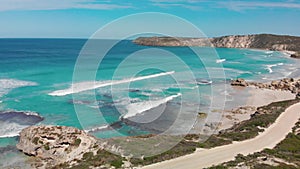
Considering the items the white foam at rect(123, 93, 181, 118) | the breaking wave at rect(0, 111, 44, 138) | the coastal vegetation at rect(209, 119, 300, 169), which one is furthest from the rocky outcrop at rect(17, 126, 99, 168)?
the white foam at rect(123, 93, 181, 118)

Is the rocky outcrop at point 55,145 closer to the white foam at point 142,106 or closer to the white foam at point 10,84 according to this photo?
the white foam at point 142,106

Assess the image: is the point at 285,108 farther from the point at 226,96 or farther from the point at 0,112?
the point at 0,112

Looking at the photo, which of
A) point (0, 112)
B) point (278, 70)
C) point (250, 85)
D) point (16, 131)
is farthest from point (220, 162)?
point (278, 70)

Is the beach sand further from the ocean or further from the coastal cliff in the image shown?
the coastal cliff

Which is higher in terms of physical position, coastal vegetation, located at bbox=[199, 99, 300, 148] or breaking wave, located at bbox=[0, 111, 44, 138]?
coastal vegetation, located at bbox=[199, 99, 300, 148]

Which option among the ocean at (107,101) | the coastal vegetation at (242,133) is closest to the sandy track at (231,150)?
the coastal vegetation at (242,133)

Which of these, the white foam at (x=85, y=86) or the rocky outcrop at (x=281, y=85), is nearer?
the white foam at (x=85, y=86)
